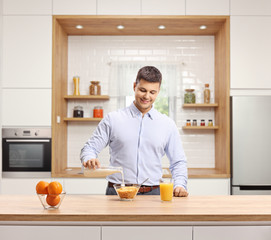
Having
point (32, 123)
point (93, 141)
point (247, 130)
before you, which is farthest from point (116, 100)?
point (93, 141)

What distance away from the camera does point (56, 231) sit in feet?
5.21

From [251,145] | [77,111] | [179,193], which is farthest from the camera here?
[77,111]

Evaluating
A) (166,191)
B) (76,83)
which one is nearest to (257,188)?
(166,191)

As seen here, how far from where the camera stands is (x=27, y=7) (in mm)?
3713

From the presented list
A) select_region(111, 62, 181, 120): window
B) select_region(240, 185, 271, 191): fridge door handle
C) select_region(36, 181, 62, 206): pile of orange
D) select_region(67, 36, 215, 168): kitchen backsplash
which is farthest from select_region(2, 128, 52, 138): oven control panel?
select_region(240, 185, 271, 191): fridge door handle

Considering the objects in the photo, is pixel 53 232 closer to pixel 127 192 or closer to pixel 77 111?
pixel 127 192

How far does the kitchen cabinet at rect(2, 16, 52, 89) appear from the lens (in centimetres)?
371

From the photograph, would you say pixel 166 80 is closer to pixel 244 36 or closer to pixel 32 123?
pixel 244 36

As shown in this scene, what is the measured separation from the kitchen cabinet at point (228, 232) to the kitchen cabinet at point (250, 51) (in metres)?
2.34

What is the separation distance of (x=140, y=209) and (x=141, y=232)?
11 cm

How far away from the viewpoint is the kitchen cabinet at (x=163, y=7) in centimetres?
373

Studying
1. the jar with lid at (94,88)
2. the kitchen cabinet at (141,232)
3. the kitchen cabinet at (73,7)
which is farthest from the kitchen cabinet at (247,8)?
the kitchen cabinet at (141,232)

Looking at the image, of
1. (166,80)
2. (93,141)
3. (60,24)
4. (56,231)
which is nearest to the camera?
(56,231)

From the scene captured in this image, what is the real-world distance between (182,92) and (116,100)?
90cm
